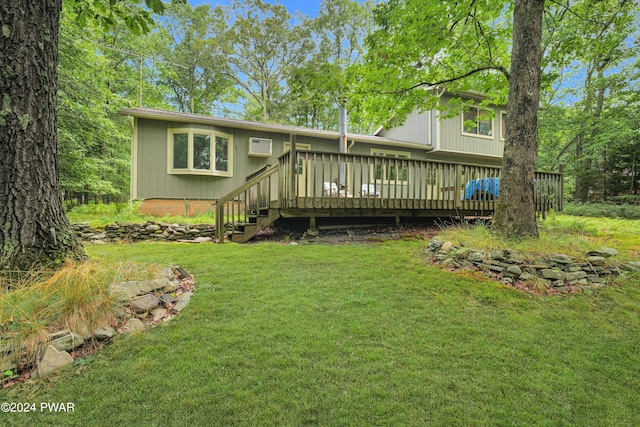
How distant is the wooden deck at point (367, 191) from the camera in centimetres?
552

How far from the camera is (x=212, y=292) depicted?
2.89 meters

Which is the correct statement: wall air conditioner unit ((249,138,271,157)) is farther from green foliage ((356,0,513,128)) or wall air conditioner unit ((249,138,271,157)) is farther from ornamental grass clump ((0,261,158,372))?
ornamental grass clump ((0,261,158,372))

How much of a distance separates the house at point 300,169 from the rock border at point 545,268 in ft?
8.03

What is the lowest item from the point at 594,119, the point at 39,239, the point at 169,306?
the point at 169,306

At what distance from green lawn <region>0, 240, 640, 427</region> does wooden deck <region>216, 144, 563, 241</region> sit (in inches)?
110

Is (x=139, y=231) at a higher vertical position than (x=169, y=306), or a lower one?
higher

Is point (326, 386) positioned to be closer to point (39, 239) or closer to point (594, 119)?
point (39, 239)

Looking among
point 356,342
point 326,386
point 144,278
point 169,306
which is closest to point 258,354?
point 326,386

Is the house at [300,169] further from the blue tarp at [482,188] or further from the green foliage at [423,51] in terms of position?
the green foliage at [423,51]

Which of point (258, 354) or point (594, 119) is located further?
point (594, 119)

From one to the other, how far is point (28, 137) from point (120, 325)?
191 cm

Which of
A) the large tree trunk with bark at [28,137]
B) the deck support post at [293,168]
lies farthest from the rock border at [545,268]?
the large tree trunk with bark at [28,137]

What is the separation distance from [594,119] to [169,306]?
702 inches

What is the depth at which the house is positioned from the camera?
579cm
